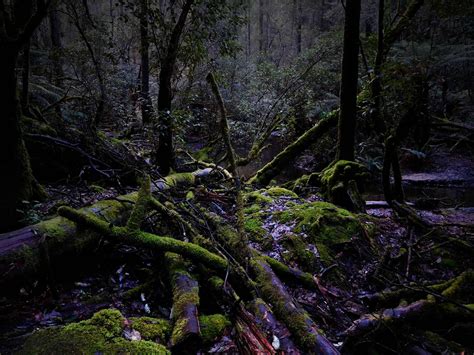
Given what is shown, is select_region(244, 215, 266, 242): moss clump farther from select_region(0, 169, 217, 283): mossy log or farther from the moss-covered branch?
select_region(0, 169, 217, 283): mossy log

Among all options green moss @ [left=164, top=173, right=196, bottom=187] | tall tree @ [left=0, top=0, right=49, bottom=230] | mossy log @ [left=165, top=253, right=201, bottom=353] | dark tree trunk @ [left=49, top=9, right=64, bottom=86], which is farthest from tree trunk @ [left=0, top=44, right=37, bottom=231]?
dark tree trunk @ [left=49, top=9, right=64, bottom=86]

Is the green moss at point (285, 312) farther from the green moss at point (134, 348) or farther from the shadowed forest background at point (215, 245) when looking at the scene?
the green moss at point (134, 348)

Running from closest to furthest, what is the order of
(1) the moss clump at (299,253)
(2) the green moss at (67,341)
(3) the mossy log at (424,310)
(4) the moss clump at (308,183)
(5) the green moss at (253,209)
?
(2) the green moss at (67,341) < (3) the mossy log at (424,310) < (1) the moss clump at (299,253) < (5) the green moss at (253,209) < (4) the moss clump at (308,183)

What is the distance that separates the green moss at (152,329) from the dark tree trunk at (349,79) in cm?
563

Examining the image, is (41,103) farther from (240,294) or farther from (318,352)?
(318,352)

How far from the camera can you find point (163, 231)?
516 cm

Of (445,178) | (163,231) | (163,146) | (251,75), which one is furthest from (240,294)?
(251,75)

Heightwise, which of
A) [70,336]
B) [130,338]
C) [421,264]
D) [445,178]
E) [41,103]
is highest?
[41,103]

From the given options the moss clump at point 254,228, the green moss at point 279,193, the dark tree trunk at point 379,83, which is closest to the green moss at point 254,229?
the moss clump at point 254,228

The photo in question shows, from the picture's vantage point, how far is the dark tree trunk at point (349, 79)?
6707 mm

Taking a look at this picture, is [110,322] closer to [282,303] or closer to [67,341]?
[67,341]

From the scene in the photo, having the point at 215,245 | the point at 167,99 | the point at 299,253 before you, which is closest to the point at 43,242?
the point at 215,245

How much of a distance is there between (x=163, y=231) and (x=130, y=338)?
243 cm

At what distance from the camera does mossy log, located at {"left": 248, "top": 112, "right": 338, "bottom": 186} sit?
28.9ft
